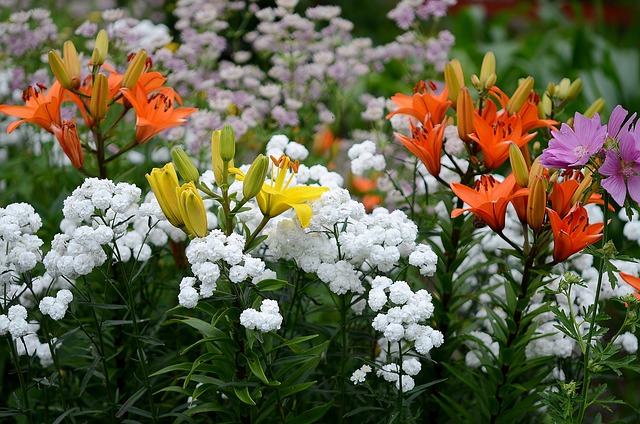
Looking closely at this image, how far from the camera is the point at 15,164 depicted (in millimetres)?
3051

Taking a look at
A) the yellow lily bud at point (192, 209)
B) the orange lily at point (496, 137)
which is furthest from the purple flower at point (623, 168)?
the yellow lily bud at point (192, 209)

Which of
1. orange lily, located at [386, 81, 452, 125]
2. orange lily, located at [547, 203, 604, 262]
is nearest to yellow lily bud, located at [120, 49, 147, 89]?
orange lily, located at [386, 81, 452, 125]

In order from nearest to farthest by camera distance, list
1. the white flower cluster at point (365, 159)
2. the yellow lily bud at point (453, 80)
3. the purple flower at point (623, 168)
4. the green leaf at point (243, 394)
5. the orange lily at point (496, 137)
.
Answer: the purple flower at point (623, 168) < the green leaf at point (243, 394) < the orange lily at point (496, 137) < the yellow lily bud at point (453, 80) < the white flower cluster at point (365, 159)

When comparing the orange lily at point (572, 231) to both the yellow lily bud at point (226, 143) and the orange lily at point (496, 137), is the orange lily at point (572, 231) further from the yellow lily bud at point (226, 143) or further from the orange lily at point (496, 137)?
the yellow lily bud at point (226, 143)

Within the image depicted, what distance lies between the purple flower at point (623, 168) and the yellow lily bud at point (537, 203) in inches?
6.2

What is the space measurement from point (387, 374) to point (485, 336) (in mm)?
521

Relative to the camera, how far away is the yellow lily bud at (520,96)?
1.89 m

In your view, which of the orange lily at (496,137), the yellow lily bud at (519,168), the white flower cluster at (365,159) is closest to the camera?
the yellow lily bud at (519,168)

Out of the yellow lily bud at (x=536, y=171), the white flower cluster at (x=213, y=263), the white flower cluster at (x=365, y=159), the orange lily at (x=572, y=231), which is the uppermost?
the yellow lily bud at (x=536, y=171)

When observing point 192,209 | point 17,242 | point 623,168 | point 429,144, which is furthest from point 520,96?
point 17,242

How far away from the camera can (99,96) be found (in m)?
1.85

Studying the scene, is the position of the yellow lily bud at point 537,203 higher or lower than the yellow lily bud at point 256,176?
lower

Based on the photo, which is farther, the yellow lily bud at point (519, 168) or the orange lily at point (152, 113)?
the orange lily at point (152, 113)

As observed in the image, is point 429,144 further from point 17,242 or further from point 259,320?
point 17,242
